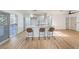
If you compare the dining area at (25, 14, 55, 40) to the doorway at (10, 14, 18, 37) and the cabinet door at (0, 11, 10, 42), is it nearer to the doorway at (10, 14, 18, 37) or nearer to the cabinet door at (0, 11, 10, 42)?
the doorway at (10, 14, 18, 37)

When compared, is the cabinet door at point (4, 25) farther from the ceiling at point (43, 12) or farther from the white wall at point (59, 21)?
the white wall at point (59, 21)


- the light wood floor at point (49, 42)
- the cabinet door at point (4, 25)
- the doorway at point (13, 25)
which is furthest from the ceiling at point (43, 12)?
the light wood floor at point (49, 42)

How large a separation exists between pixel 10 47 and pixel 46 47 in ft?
2.92

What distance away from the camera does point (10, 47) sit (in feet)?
8.11

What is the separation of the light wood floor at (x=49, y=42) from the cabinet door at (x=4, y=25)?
7.1 inches

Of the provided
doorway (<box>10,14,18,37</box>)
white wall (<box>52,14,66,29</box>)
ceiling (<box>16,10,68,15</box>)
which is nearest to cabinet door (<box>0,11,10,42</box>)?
doorway (<box>10,14,18,37</box>)

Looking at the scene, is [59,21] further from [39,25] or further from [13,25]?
[13,25]

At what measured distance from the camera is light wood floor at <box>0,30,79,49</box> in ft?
8.15

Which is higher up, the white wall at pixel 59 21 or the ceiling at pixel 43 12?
the ceiling at pixel 43 12

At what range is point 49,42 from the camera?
101 inches

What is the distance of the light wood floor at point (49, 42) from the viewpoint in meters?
2.48

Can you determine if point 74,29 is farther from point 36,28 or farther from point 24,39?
point 24,39

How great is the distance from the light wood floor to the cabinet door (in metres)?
0.18
